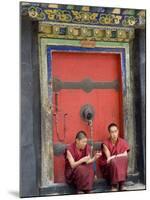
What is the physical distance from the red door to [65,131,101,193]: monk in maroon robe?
1.2 inches

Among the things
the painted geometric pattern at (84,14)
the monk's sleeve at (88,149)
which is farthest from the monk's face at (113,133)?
the painted geometric pattern at (84,14)

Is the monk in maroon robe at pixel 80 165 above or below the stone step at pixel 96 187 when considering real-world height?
above

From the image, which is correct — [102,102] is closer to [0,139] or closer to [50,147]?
[50,147]

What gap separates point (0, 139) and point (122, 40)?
2.63 ft

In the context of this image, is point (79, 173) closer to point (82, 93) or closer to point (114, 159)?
point (114, 159)

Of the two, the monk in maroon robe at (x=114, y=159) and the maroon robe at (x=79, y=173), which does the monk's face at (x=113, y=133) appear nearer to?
the monk in maroon robe at (x=114, y=159)

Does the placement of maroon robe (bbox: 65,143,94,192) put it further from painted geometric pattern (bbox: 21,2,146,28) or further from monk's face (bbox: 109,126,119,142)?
painted geometric pattern (bbox: 21,2,146,28)

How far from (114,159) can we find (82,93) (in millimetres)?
372

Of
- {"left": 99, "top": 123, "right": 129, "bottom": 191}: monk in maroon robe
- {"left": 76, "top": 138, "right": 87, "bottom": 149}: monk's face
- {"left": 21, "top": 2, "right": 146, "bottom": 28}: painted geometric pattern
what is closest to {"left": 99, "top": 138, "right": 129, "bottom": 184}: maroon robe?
{"left": 99, "top": 123, "right": 129, "bottom": 191}: monk in maroon robe

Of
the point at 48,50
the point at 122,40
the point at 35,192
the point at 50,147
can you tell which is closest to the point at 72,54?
the point at 48,50

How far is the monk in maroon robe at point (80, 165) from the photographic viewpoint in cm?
236

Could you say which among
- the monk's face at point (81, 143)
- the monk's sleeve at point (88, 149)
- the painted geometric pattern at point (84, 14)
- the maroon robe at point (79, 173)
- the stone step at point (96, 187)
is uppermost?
the painted geometric pattern at point (84, 14)

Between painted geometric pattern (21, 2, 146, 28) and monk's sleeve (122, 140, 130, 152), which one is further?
monk's sleeve (122, 140, 130, 152)

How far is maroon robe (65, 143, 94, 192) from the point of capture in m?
2.36
